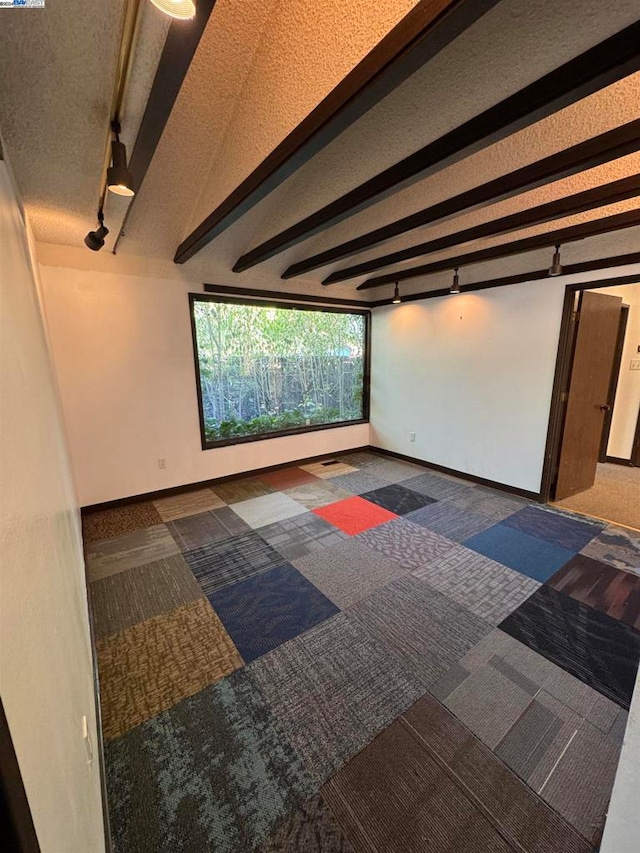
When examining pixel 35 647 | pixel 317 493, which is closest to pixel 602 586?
pixel 317 493

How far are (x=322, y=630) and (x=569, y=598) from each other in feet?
5.29

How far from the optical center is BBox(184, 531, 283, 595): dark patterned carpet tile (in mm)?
2361

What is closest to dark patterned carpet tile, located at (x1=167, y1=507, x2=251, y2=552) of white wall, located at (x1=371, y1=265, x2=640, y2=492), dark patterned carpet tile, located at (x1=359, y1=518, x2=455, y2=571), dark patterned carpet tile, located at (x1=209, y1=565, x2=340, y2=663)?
dark patterned carpet tile, located at (x1=209, y1=565, x2=340, y2=663)

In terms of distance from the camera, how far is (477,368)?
156 inches

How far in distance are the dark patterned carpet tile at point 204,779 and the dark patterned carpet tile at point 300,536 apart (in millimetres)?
1171

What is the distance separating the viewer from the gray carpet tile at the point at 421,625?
1716 millimetres

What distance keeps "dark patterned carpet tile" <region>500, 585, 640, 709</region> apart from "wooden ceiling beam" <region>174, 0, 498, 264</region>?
255cm

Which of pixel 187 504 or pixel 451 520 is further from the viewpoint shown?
pixel 187 504

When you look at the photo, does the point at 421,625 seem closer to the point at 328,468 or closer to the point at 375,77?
the point at 375,77

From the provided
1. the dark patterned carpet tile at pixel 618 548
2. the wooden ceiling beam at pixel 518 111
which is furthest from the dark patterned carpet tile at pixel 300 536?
the wooden ceiling beam at pixel 518 111

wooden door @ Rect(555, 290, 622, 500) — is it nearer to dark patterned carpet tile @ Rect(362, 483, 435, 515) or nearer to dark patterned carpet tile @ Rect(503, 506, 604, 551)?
dark patterned carpet tile @ Rect(503, 506, 604, 551)

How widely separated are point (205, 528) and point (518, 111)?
333cm

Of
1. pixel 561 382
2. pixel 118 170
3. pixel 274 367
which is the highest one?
pixel 118 170

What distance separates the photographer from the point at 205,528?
3.07m
